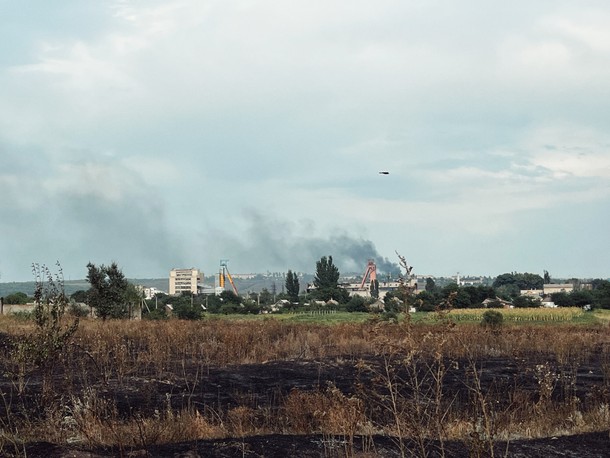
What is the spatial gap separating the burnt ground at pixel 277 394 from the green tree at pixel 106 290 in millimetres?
19633

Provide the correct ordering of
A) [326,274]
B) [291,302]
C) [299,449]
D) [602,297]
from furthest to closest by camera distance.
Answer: [326,274]
[291,302]
[602,297]
[299,449]

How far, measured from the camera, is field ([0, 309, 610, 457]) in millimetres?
5574

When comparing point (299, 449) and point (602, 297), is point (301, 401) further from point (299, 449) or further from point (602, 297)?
point (602, 297)

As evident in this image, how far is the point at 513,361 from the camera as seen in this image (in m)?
20.0

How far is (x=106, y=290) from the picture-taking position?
36.4 meters

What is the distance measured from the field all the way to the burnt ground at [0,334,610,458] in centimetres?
3

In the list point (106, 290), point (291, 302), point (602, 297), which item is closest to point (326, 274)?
point (291, 302)

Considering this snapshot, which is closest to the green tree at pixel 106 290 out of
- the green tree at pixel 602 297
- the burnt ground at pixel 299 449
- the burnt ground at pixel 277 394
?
the burnt ground at pixel 277 394

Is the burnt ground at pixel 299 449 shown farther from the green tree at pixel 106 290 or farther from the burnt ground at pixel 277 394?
the green tree at pixel 106 290

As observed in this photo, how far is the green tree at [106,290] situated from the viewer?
3631 centimetres

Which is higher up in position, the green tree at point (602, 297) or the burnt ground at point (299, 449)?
the burnt ground at point (299, 449)

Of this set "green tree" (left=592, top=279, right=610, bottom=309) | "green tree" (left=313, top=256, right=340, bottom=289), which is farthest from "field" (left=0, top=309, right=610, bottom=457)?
"green tree" (left=313, top=256, right=340, bottom=289)

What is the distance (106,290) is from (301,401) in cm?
2804

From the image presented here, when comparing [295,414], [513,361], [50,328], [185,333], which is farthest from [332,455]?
[185,333]
